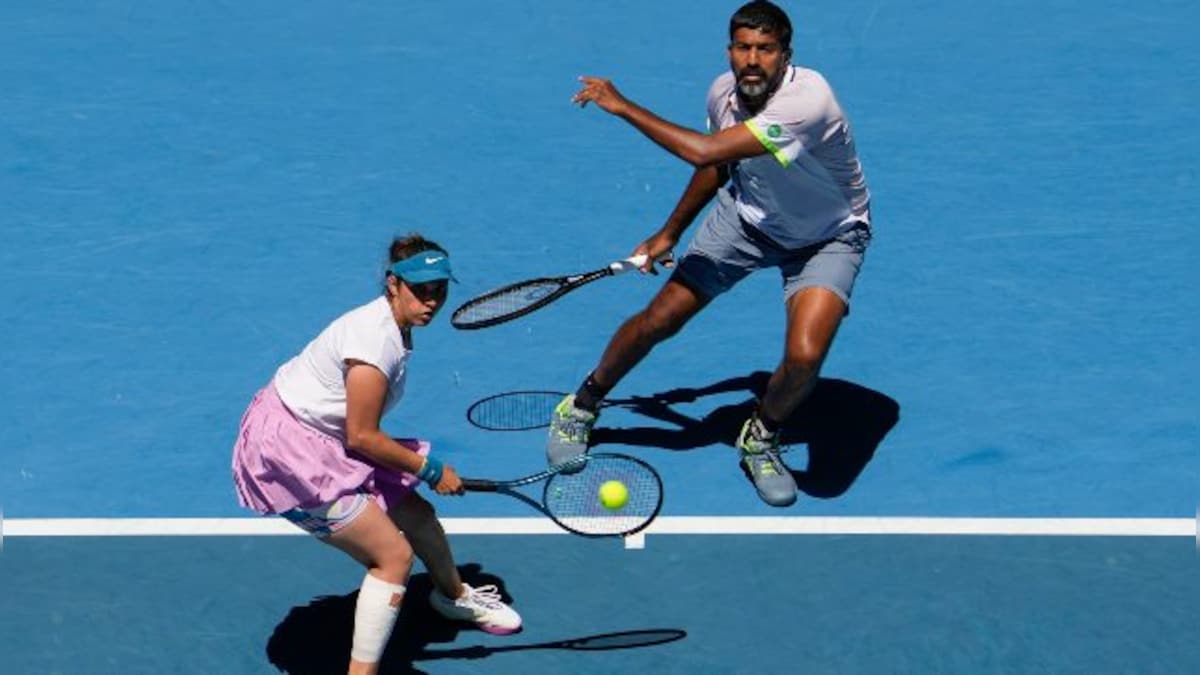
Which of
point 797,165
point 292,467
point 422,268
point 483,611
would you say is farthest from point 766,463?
point 292,467

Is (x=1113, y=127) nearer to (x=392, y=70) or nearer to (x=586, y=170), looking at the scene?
(x=586, y=170)

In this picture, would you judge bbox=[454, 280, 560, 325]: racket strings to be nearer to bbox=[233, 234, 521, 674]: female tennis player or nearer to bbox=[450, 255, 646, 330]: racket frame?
bbox=[450, 255, 646, 330]: racket frame

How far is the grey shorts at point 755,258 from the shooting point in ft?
29.6

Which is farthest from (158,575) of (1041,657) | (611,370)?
(1041,657)

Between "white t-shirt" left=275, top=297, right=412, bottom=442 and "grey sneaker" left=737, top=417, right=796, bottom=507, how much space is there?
2.01 meters

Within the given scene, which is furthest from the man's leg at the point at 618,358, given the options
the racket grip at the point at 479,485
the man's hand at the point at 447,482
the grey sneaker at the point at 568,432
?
the man's hand at the point at 447,482

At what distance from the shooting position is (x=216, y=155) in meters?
12.2

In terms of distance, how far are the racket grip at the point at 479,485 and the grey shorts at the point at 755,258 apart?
1731 mm

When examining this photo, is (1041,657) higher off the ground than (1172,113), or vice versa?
(1172,113)

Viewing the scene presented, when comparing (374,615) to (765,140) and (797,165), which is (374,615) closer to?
(765,140)

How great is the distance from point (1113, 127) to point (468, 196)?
3674 millimetres

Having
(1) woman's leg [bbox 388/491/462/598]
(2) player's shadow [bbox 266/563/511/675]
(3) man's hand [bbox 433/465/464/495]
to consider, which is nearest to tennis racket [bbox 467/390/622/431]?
(2) player's shadow [bbox 266/563/511/675]

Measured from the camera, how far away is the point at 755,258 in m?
9.21

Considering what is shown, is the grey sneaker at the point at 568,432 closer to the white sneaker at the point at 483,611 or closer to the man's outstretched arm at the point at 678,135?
the white sneaker at the point at 483,611
